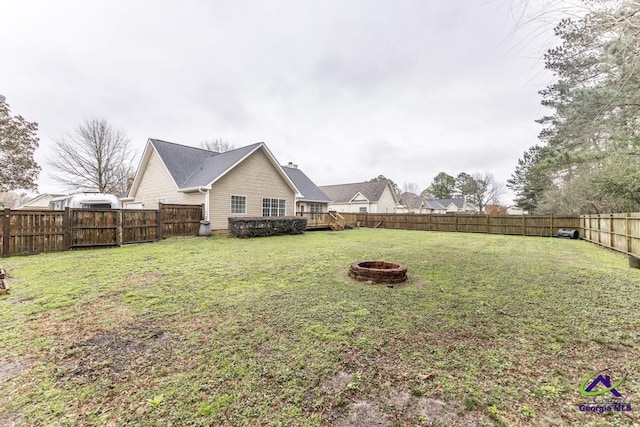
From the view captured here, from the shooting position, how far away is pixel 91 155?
890 inches

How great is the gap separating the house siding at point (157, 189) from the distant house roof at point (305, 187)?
28.8 ft

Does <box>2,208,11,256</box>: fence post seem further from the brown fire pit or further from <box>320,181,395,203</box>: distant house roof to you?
<box>320,181,395,203</box>: distant house roof

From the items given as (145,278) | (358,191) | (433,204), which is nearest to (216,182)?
Result: (145,278)

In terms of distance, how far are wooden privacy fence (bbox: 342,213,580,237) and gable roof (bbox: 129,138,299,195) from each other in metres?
9.24

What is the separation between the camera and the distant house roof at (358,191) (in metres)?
30.9

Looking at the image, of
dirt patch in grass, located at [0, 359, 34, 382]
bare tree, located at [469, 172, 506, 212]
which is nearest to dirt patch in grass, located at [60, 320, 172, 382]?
dirt patch in grass, located at [0, 359, 34, 382]

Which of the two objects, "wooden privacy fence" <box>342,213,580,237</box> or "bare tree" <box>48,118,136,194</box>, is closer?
"wooden privacy fence" <box>342,213,580,237</box>

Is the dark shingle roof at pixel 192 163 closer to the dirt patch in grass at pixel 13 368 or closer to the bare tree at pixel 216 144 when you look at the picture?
the dirt patch in grass at pixel 13 368

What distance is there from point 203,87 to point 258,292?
52.1ft

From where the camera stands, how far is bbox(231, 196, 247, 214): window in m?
14.5

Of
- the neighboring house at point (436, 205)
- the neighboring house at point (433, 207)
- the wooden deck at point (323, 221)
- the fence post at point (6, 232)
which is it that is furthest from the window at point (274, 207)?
the neighboring house at point (433, 207)

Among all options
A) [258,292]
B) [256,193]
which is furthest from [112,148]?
[258,292]

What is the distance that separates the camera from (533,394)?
193 centimetres

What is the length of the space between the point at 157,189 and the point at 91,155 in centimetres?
1287
